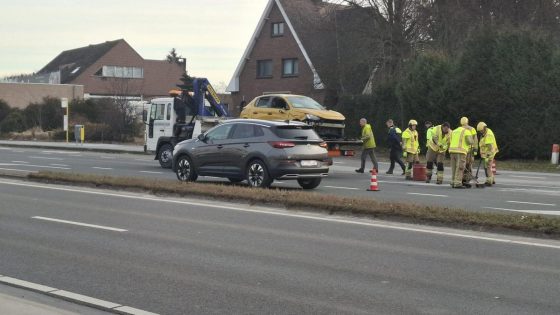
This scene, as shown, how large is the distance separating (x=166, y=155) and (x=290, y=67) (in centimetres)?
2318

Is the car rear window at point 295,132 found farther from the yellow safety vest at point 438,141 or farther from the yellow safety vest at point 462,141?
the yellow safety vest at point 438,141

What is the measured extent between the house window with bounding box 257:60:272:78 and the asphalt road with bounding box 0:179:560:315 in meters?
35.1

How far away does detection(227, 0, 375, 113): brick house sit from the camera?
128 feet

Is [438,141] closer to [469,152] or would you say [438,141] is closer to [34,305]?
[469,152]

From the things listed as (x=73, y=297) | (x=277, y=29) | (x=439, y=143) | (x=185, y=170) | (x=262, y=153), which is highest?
(x=277, y=29)

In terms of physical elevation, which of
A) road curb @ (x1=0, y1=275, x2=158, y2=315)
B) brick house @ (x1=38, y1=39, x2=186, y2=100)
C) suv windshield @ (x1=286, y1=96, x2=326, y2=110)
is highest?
brick house @ (x1=38, y1=39, x2=186, y2=100)

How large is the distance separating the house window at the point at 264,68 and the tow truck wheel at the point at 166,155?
77.1ft

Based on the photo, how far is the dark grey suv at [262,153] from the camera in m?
15.1

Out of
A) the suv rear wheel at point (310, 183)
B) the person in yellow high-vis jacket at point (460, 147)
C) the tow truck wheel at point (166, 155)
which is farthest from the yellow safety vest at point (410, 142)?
the tow truck wheel at point (166, 155)

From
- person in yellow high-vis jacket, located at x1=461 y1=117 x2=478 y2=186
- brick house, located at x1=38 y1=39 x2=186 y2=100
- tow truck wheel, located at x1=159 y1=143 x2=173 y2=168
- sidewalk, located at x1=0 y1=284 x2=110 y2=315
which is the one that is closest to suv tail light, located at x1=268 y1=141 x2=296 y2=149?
person in yellow high-vis jacket, located at x1=461 y1=117 x2=478 y2=186

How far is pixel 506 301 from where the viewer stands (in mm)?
6141

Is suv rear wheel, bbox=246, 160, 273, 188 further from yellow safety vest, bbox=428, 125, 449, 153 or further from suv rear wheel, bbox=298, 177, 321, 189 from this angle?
yellow safety vest, bbox=428, 125, 449, 153

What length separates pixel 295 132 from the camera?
15.5 m

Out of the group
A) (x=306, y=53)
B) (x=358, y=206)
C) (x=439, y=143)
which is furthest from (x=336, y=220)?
(x=306, y=53)
